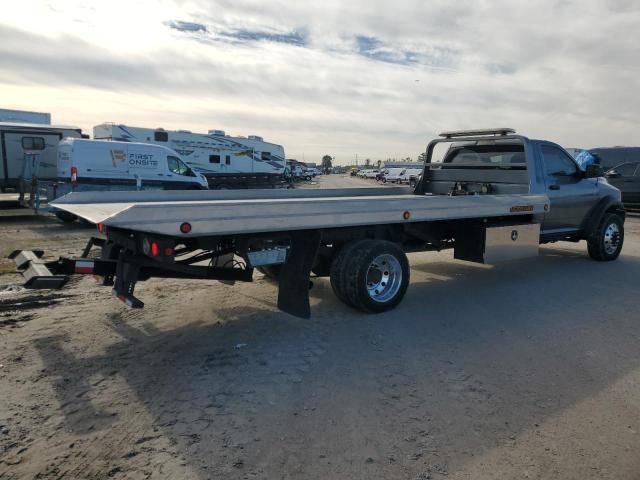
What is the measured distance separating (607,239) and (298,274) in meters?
6.85

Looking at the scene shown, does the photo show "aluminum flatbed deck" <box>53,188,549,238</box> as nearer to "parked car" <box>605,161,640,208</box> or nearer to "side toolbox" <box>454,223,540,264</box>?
"side toolbox" <box>454,223,540,264</box>

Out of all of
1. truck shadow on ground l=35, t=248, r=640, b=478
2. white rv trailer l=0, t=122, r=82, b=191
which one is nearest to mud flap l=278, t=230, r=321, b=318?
truck shadow on ground l=35, t=248, r=640, b=478

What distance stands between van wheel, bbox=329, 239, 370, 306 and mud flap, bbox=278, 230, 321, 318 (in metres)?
0.47

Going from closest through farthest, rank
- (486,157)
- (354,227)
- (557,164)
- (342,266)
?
1. (342,266)
2. (354,227)
3. (557,164)
4. (486,157)

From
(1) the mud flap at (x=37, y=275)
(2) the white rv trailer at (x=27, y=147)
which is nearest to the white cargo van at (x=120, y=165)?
(2) the white rv trailer at (x=27, y=147)

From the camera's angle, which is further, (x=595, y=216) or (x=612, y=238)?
(x=612, y=238)

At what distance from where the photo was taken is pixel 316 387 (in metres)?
4.01

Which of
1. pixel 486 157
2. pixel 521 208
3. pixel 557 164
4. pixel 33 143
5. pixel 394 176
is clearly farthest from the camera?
pixel 394 176

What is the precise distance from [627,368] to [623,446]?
146 cm

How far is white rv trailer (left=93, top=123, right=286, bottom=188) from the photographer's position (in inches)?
919

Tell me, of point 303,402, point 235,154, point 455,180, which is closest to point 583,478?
point 303,402

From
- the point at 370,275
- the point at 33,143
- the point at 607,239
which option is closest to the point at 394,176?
the point at 33,143

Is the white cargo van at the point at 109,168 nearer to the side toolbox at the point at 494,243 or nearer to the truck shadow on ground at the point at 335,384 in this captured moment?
the truck shadow on ground at the point at 335,384

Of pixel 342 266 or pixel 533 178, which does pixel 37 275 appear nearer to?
pixel 342 266
